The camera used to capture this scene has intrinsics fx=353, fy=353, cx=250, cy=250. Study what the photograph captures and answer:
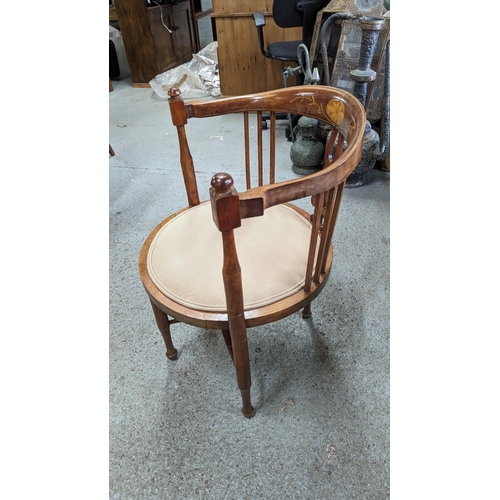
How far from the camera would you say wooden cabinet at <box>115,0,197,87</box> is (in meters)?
3.69

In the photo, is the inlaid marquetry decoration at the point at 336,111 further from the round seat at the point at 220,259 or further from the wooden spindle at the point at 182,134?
the wooden spindle at the point at 182,134

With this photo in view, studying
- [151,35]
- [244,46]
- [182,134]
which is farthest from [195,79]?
[182,134]

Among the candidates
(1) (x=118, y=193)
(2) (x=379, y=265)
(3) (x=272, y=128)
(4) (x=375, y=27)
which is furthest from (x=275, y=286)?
(1) (x=118, y=193)

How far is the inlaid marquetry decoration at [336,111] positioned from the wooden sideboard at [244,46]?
2377mm

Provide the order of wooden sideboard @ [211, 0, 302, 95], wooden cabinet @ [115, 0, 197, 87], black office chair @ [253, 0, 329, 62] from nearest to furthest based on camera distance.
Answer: black office chair @ [253, 0, 329, 62], wooden sideboard @ [211, 0, 302, 95], wooden cabinet @ [115, 0, 197, 87]

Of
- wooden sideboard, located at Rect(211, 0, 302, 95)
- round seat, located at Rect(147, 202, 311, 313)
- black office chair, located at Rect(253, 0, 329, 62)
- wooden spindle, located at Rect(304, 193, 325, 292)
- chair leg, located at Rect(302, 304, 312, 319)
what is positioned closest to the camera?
wooden spindle, located at Rect(304, 193, 325, 292)

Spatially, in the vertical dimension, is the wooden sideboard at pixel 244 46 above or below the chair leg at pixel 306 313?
above

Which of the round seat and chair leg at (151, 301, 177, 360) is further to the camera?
chair leg at (151, 301, 177, 360)

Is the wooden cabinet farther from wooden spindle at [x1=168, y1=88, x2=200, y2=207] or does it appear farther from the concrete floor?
wooden spindle at [x1=168, y1=88, x2=200, y2=207]

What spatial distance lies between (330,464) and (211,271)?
0.65 metres

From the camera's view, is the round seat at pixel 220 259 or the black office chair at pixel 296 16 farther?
the black office chair at pixel 296 16

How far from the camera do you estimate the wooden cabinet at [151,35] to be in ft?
12.1

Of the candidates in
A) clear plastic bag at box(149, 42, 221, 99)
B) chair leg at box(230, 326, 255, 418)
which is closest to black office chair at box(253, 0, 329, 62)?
clear plastic bag at box(149, 42, 221, 99)

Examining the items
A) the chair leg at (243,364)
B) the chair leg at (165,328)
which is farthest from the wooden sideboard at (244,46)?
the chair leg at (243,364)
